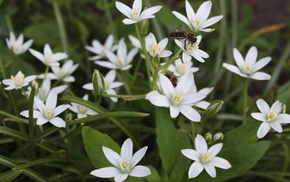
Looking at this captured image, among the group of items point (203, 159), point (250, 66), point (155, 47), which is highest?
point (155, 47)

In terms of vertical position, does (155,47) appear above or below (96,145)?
above

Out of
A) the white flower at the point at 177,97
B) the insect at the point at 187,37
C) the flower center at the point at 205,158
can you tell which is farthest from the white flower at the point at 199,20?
the flower center at the point at 205,158

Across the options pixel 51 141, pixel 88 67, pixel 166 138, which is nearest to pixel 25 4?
pixel 88 67

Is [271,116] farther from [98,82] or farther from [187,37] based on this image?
[98,82]

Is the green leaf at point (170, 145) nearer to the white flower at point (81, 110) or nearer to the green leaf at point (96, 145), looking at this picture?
the green leaf at point (96, 145)

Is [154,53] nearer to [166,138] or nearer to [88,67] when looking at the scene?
[166,138]

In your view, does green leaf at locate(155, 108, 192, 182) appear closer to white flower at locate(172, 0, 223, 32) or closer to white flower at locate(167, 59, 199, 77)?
white flower at locate(167, 59, 199, 77)

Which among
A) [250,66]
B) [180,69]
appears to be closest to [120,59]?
[180,69]
